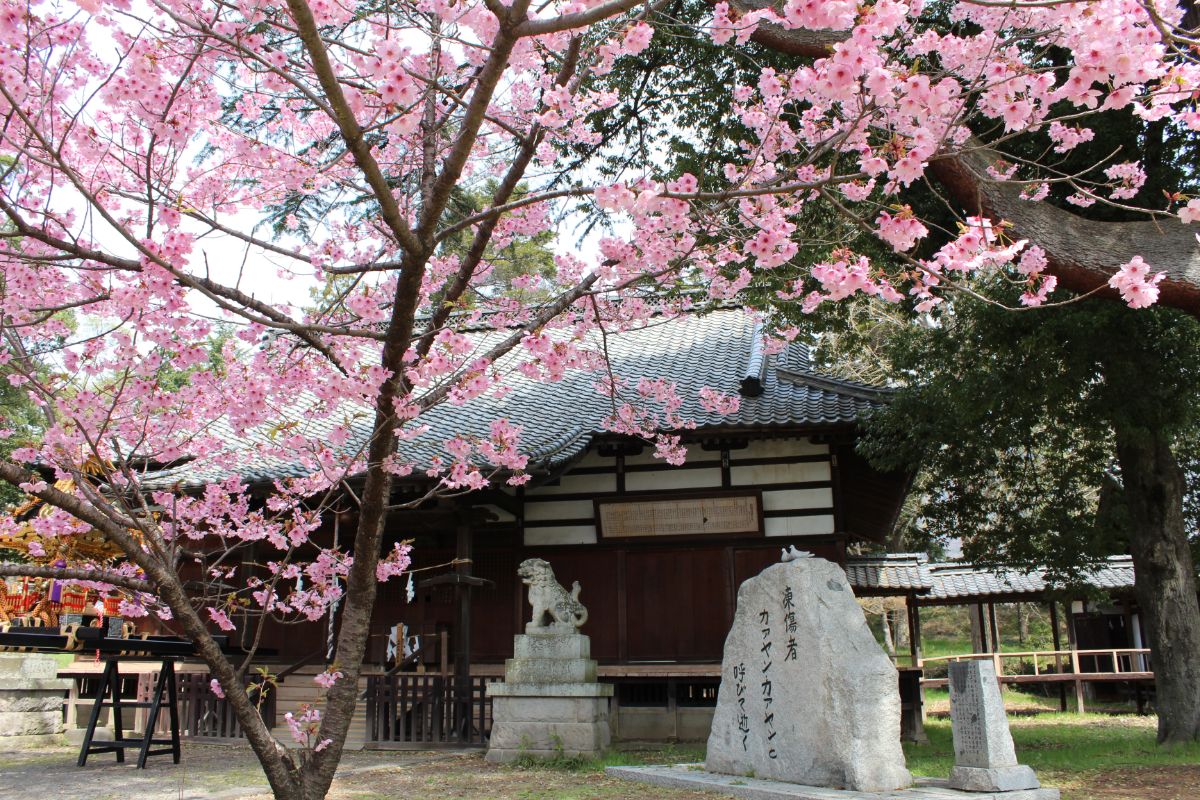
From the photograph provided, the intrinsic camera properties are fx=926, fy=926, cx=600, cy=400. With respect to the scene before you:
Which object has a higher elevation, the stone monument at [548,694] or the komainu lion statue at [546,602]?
the komainu lion statue at [546,602]

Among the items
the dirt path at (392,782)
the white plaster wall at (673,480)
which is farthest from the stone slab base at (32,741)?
the white plaster wall at (673,480)

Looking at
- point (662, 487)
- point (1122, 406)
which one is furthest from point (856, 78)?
point (662, 487)

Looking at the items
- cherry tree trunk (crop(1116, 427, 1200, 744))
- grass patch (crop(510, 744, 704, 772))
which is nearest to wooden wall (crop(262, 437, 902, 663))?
grass patch (crop(510, 744, 704, 772))

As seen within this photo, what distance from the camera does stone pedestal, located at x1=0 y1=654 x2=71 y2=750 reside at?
11383 millimetres

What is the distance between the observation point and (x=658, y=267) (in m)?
6.03

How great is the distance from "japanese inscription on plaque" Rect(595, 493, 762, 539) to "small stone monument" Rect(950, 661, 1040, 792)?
545cm

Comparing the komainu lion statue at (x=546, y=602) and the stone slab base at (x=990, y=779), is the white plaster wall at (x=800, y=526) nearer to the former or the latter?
the komainu lion statue at (x=546, y=602)

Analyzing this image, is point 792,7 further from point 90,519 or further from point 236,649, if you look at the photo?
point 236,649

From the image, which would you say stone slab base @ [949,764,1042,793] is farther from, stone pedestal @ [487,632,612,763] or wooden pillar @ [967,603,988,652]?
wooden pillar @ [967,603,988,652]

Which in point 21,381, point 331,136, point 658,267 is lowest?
point 21,381

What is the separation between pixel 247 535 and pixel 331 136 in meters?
3.00

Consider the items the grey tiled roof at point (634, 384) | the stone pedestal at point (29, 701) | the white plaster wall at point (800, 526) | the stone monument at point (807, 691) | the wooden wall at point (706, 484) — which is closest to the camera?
the stone monument at point (807, 691)

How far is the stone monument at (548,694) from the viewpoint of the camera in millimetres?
9781

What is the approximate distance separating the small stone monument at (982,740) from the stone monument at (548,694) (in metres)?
3.97
